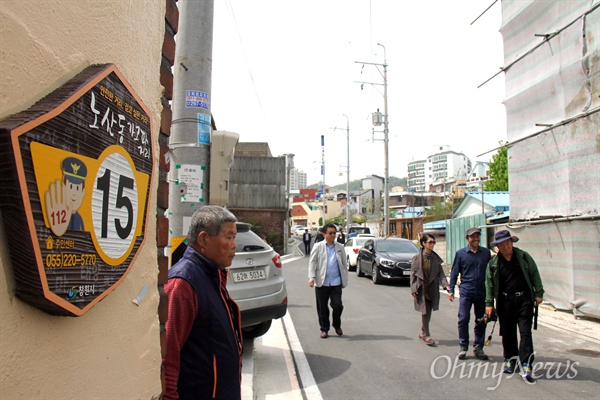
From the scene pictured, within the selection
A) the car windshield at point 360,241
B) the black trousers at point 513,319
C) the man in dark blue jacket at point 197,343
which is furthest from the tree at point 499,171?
the man in dark blue jacket at point 197,343

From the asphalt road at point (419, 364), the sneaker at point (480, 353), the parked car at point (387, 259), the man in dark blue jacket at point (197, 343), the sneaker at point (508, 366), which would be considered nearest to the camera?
the man in dark blue jacket at point (197, 343)

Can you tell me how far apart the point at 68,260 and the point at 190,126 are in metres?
3.10

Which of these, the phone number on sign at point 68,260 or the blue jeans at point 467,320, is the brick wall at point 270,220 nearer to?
the blue jeans at point 467,320

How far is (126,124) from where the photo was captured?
1.81m

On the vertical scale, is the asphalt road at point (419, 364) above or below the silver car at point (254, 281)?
below

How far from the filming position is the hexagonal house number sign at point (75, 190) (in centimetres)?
117

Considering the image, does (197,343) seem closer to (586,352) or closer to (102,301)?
(102,301)

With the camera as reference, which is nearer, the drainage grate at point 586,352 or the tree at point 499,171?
the drainage grate at point 586,352

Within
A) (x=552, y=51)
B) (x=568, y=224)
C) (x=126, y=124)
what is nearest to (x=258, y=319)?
(x=126, y=124)

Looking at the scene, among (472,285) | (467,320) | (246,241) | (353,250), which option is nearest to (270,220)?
(353,250)

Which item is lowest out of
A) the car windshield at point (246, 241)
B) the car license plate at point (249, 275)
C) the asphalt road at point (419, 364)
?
the asphalt road at point (419, 364)

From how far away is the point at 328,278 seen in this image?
7.52 m

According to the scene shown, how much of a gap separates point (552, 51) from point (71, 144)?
10796 millimetres

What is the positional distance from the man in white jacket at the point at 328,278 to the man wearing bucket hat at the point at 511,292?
2575 millimetres
